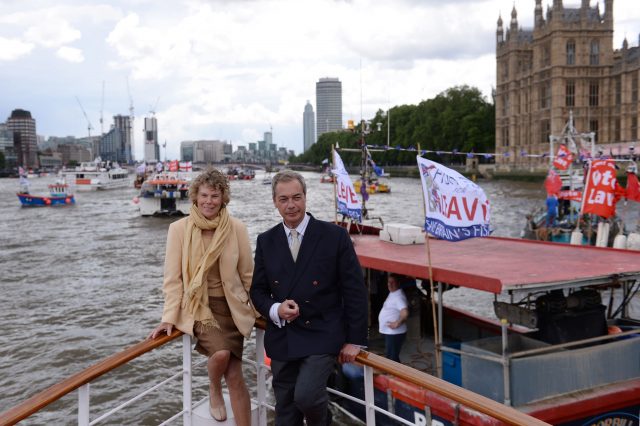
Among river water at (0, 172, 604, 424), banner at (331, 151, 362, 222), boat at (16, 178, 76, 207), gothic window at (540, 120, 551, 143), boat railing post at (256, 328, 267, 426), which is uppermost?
gothic window at (540, 120, 551, 143)

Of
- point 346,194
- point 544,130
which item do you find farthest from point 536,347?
point 544,130

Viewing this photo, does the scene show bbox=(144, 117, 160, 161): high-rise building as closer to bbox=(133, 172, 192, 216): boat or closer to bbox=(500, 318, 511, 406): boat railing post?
bbox=(133, 172, 192, 216): boat

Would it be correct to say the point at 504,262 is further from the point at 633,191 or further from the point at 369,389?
the point at 633,191

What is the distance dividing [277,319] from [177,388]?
32.2ft

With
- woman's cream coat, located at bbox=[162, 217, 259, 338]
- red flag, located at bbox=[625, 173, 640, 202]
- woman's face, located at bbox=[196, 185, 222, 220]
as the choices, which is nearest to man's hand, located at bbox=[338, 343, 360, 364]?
woman's cream coat, located at bbox=[162, 217, 259, 338]

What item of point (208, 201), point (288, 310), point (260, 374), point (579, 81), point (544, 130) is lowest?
point (260, 374)

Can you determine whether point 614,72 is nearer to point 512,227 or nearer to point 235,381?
point 512,227

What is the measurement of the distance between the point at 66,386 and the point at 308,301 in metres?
1.46

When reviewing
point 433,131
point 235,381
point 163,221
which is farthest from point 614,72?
point 235,381

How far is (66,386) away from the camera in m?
3.49

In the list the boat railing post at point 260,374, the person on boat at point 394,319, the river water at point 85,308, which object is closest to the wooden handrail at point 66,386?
the boat railing post at point 260,374

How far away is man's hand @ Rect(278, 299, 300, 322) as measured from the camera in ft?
12.6

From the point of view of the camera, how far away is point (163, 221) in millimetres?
45781

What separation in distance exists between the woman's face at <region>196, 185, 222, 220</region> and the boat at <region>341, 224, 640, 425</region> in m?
3.53
